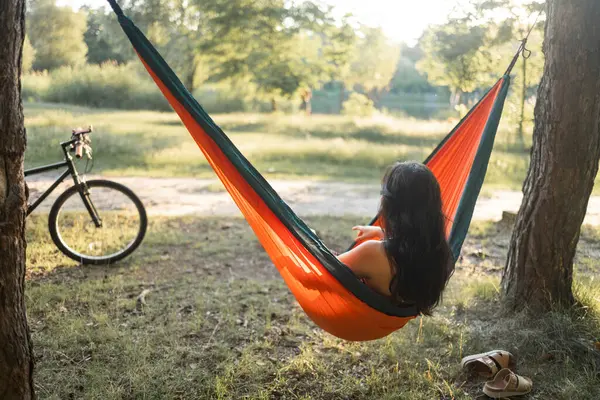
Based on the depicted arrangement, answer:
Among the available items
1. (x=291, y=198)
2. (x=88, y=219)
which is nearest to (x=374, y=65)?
(x=291, y=198)

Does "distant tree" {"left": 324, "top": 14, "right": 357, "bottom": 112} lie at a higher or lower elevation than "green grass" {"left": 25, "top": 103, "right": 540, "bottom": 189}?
higher

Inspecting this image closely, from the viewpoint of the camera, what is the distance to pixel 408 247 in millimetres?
1800

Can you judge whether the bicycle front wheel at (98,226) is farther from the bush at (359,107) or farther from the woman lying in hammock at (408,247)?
the bush at (359,107)

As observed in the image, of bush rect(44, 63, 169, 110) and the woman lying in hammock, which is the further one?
bush rect(44, 63, 169, 110)

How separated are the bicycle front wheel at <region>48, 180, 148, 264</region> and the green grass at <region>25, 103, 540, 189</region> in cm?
185

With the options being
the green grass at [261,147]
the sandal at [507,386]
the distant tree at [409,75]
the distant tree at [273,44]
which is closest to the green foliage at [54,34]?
the green grass at [261,147]

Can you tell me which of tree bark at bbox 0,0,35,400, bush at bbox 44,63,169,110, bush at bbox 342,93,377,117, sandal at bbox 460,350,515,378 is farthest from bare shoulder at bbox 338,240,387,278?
bush at bbox 342,93,377,117

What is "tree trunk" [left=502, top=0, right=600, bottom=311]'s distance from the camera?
7.87ft

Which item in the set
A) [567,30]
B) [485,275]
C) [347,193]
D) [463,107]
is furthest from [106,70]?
[567,30]

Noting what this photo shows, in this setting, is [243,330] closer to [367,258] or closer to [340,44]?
[367,258]

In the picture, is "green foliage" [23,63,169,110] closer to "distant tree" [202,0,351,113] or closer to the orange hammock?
"distant tree" [202,0,351,113]

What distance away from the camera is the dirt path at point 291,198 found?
215 inches

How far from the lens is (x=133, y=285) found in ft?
10.3

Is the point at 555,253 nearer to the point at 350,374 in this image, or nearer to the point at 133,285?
the point at 350,374
